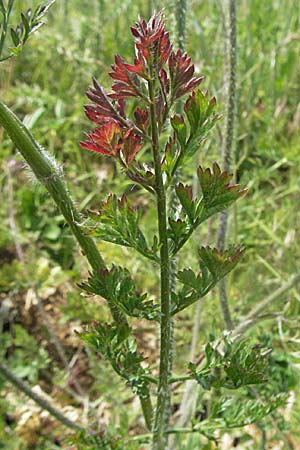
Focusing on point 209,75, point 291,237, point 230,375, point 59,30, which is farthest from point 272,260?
point 59,30

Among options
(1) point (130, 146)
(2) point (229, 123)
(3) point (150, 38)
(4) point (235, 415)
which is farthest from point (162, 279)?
(2) point (229, 123)

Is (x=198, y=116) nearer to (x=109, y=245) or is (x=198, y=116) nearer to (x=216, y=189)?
(x=216, y=189)

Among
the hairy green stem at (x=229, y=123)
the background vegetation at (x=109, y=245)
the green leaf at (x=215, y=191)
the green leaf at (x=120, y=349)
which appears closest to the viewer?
the green leaf at (x=215, y=191)

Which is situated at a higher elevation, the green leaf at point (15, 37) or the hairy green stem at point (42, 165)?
the green leaf at point (15, 37)

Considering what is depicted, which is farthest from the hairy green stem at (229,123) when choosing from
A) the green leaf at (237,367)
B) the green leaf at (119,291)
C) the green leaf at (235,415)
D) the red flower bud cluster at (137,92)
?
the red flower bud cluster at (137,92)

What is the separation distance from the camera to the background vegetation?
1.57 metres

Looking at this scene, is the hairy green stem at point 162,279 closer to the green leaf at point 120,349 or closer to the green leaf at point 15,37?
the green leaf at point 120,349

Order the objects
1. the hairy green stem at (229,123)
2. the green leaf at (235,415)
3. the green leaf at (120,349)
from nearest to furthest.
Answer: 1. the green leaf at (120,349)
2. the green leaf at (235,415)
3. the hairy green stem at (229,123)

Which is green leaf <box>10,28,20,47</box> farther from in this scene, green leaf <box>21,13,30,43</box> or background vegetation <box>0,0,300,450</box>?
background vegetation <box>0,0,300,450</box>

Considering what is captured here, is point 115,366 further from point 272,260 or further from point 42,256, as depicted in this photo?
point 42,256

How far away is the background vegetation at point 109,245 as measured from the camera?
1567mm

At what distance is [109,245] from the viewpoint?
5.50ft

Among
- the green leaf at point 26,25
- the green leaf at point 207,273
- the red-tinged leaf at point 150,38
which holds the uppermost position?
the green leaf at point 26,25

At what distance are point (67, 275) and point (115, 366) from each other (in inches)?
47.2
